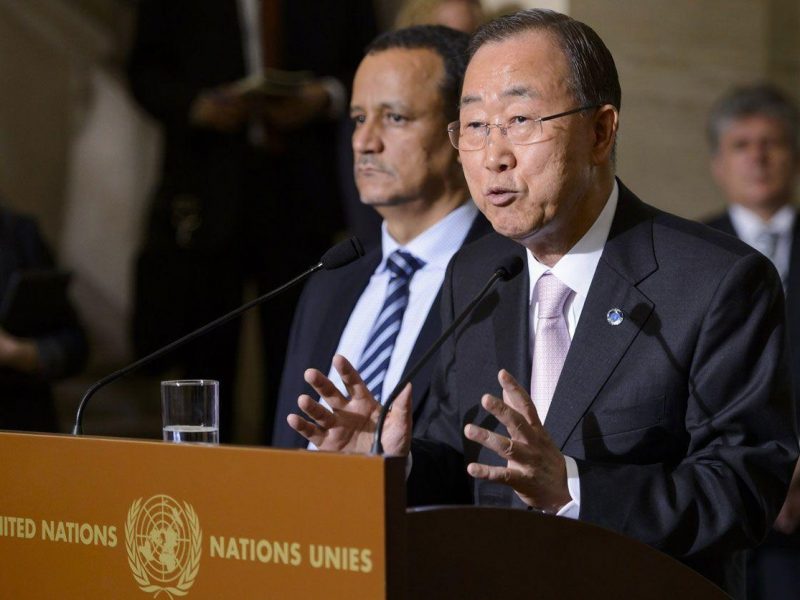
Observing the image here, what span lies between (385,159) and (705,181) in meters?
2.29

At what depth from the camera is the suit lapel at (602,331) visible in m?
2.10

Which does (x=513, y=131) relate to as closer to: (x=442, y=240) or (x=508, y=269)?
(x=508, y=269)

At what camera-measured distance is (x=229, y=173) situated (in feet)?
14.7

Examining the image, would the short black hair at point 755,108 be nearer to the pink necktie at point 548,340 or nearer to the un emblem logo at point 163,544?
the pink necktie at point 548,340

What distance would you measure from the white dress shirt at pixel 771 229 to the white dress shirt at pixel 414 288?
1.71 m

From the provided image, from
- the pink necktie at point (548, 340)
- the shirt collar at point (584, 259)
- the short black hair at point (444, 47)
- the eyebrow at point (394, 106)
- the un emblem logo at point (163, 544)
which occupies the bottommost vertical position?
the un emblem logo at point (163, 544)

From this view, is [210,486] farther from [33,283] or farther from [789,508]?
[33,283]

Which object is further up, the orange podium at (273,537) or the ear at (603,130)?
the ear at (603,130)

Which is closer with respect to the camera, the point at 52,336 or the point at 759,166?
the point at 52,336

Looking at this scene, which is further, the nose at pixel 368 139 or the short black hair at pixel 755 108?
the short black hair at pixel 755 108

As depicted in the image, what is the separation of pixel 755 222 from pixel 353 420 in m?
2.77

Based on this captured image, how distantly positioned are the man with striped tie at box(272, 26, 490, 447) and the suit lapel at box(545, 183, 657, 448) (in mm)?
797

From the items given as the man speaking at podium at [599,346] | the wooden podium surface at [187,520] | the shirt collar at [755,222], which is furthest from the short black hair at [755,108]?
the wooden podium surface at [187,520]

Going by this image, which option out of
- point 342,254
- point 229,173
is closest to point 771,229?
point 229,173
